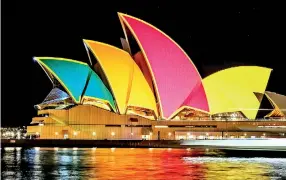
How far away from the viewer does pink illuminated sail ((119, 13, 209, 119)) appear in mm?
41188

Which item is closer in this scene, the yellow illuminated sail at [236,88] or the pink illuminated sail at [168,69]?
the pink illuminated sail at [168,69]

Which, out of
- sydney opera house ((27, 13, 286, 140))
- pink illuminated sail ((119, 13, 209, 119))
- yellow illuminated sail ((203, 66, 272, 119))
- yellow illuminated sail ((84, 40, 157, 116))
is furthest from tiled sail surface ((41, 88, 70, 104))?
yellow illuminated sail ((203, 66, 272, 119))

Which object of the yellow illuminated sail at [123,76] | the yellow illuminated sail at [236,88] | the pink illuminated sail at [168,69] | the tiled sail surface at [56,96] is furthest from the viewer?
the tiled sail surface at [56,96]

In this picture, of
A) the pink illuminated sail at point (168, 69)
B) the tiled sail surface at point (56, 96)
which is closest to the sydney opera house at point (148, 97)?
the pink illuminated sail at point (168, 69)

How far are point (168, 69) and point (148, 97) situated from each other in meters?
4.10

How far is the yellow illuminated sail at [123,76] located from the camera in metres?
42.7

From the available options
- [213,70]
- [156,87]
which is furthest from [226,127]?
[156,87]

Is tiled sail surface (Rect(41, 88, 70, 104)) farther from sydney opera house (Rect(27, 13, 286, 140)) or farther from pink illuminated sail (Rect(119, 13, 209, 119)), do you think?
pink illuminated sail (Rect(119, 13, 209, 119))

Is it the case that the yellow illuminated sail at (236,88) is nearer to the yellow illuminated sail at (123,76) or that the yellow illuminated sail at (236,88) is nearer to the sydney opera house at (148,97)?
the sydney opera house at (148,97)

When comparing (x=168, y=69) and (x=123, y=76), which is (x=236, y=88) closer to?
(x=168, y=69)

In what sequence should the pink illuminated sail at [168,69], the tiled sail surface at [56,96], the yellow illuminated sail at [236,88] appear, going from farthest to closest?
the tiled sail surface at [56,96] → the yellow illuminated sail at [236,88] → the pink illuminated sail at [168,69]

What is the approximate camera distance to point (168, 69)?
42.5 metres

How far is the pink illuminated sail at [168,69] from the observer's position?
41.2 m

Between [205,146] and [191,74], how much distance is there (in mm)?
6529
